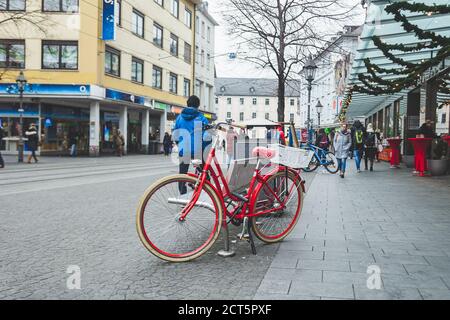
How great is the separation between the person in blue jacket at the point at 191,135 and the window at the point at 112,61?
2253 cm

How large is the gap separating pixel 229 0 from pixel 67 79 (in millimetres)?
10969

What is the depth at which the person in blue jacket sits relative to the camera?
4.93 meters

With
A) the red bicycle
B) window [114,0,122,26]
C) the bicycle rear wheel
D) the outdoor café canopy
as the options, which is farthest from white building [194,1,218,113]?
the red bicycle

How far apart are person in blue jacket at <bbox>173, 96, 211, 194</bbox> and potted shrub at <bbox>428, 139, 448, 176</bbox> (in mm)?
9837

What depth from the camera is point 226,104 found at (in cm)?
10575

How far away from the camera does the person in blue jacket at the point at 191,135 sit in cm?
493

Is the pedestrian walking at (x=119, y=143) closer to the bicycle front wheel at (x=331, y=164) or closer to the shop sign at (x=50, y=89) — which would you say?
the shop sign at (x=50, y=89)

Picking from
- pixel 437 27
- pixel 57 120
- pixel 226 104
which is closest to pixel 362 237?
pixel 437 27

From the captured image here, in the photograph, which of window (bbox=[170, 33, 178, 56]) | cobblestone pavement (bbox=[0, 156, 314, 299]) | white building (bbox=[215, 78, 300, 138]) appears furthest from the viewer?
white building (bbox=[215, 78, 300, 138])

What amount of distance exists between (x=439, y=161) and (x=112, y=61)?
21103 millimetres

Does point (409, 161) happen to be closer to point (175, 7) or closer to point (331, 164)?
point (331, 164)

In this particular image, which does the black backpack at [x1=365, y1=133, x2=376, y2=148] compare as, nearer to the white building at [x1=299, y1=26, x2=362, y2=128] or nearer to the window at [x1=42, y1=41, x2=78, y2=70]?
the white building at [x1=299, y1=26, x2=362, y2=128]

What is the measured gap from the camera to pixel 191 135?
561cm

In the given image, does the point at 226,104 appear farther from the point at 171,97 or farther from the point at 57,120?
the point at 57,120
